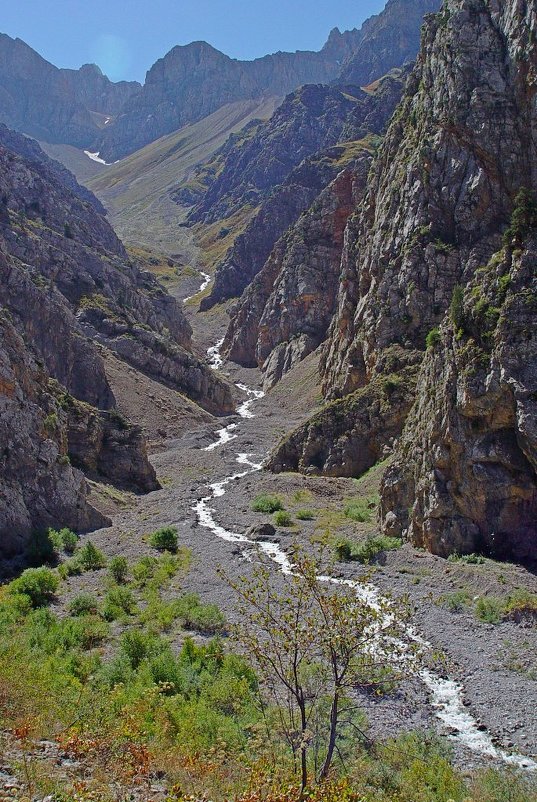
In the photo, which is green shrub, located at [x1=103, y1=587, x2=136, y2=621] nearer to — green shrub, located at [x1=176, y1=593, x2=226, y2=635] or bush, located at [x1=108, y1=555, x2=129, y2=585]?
green shrub, located at [x1=176, y1=593, x2=226, y2=635]

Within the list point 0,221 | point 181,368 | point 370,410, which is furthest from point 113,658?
point 0,221

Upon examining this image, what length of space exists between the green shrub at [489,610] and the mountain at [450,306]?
4.10 meters

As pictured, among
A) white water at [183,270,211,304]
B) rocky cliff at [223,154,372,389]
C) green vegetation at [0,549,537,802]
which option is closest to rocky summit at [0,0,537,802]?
green vegetation at [0,549,537,802]

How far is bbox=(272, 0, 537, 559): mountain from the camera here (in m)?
26.8

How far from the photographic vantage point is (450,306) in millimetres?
33531

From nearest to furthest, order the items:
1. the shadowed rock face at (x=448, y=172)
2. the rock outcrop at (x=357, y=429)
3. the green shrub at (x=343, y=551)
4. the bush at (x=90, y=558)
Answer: the green shrub at (x=343, y=551) → the bush at (x=90, y=558) → the shadowed rock face at (x=448, y=172) → the rock outcrop at (x=357, y=429)

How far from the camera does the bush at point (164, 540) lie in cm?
3475

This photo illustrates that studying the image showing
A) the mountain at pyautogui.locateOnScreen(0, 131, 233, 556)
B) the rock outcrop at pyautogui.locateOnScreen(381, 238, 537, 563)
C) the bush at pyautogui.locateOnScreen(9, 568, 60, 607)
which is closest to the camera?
the bush at pyautogui.locateOnScreen(9, 568, 60, 607)

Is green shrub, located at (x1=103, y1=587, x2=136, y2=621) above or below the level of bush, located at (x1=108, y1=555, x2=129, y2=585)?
above

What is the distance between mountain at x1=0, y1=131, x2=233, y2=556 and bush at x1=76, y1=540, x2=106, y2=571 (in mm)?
3361

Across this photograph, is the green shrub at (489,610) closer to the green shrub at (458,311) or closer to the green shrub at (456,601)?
the green shrub at (456,601)

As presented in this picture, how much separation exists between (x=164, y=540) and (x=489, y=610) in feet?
63.4

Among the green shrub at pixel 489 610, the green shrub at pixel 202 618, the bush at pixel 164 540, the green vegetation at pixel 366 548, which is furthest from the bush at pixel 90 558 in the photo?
the green shrub at pixel 489 610

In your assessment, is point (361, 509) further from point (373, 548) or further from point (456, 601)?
point (456, 601)
